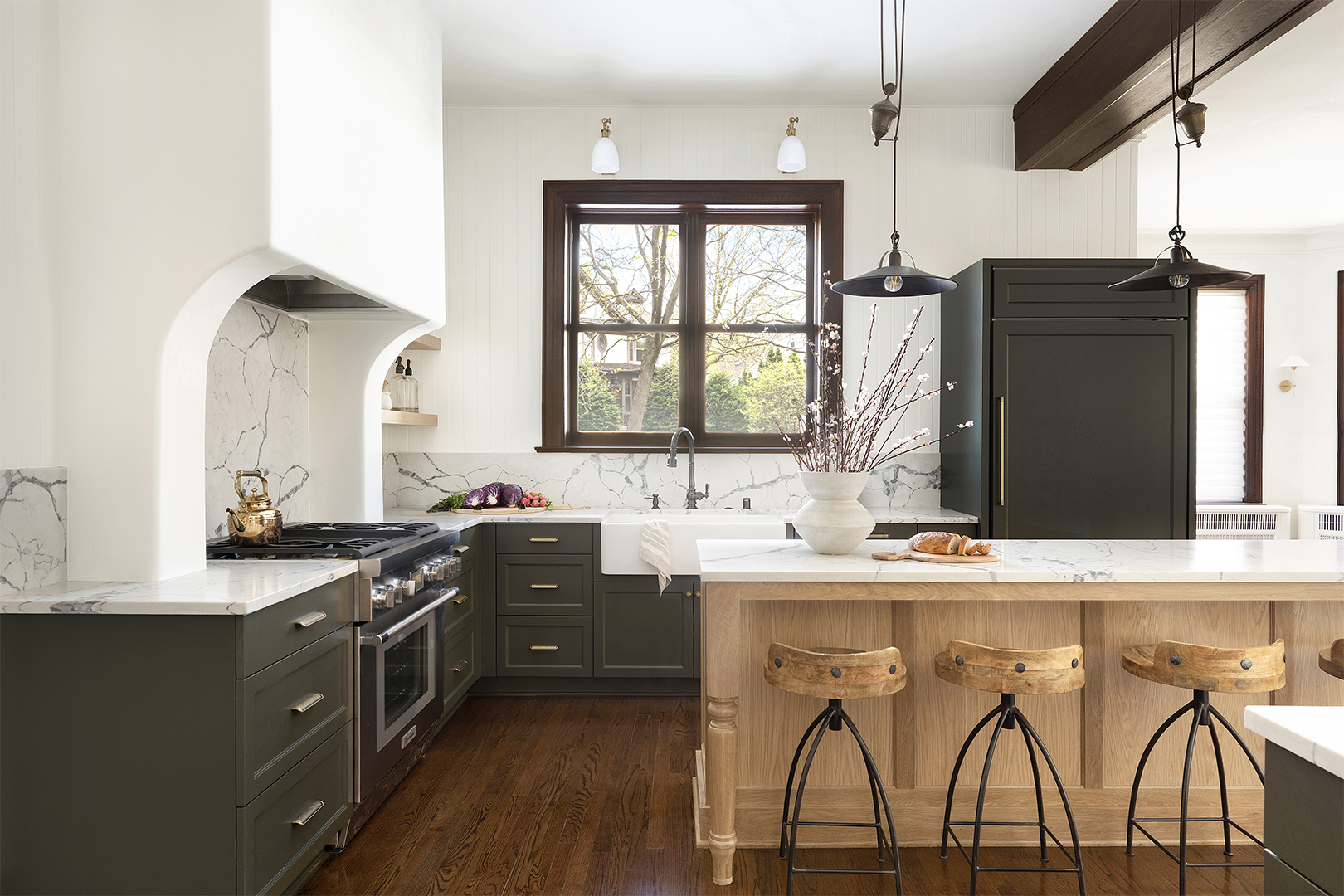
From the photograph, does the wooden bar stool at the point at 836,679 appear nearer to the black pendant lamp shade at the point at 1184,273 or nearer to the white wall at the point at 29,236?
the black pendant lamp shade at the point at 1184,273

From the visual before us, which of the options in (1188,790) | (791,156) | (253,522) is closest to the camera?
(1188,790)

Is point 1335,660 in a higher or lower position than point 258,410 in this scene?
lower

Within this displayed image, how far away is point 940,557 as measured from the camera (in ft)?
7.72

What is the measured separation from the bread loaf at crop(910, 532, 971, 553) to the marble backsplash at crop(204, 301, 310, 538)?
244cm

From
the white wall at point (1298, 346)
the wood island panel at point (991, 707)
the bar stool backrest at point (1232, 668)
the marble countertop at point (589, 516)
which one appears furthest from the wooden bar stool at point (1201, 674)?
the white wall at point (1298, 346)

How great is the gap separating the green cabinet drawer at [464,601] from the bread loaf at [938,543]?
6.42ft

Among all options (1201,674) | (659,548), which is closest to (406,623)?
(659,548)

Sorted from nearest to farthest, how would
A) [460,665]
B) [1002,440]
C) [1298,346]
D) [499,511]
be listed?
1. [460,665]
2. [1002,440]
3. [499,511]
4. [1298,346]

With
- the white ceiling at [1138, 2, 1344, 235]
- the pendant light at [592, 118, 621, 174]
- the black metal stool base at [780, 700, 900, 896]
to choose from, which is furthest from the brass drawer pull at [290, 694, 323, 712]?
the white ceiling at [1138, 2, 1344, 235]

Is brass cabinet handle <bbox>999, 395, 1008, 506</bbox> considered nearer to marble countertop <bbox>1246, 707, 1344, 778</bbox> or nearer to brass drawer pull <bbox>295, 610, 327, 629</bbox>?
marble countertop <bbox>1246, 707, 1344, 778</bbox>

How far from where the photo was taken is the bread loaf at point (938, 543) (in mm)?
2400

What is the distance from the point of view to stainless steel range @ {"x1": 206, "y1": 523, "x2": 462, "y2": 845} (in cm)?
248

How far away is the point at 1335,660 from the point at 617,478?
3.17m

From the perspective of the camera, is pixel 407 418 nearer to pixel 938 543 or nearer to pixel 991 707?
pixel 938 543
